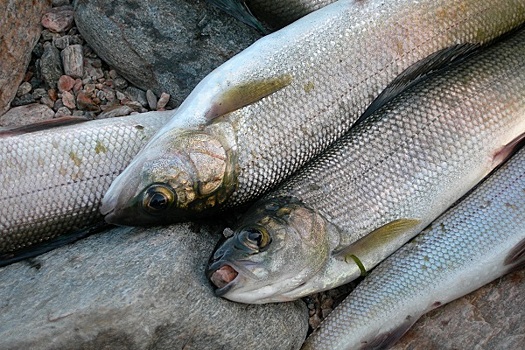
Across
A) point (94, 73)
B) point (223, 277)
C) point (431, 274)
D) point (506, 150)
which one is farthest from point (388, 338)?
point (94, 73)

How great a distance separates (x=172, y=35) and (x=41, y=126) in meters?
1.01

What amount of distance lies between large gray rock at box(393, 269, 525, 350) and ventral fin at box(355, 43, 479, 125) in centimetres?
114

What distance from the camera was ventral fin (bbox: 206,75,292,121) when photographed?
3576mm

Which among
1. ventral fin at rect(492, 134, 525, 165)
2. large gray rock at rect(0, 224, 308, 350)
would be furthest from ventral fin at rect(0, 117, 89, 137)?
ventral fin at rect(492, 134, 525, 165)

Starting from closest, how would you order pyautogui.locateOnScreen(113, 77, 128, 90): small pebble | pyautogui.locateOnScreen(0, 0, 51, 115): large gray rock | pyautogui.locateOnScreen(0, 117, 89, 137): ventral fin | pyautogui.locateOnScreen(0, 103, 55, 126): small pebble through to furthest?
1. pyautogui.locateOnScreen(0, 117, 89, 137): ventral fin
2. pyautogui.locateOnScreen(0, 0, 51, 115): large gray rock
3. pyautogui.locateOnScreen(0, 103, 55, 126): small pebble
4. pyautogui.locateOnScreen(113, 77, 128, 90): small pebble

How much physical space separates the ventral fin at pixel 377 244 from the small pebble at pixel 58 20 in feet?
7.70

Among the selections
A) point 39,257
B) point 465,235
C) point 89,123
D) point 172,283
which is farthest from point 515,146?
point 39,257

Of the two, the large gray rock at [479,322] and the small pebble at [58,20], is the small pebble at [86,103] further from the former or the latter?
the large gray rock at [479,322]

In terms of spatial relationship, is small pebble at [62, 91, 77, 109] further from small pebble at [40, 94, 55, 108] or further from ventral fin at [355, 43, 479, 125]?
ventral fin at [355, 43, 479, 125]

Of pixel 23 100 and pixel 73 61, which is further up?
pixel 73 61

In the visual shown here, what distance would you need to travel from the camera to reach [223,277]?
332 centimetres

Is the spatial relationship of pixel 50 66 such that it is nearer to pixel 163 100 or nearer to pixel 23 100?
pixel 23 100

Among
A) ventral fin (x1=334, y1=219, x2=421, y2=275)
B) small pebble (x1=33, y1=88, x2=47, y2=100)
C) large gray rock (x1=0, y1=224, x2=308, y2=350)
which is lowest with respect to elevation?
large gray rock (x1=0, y1=224, x2=308, y2=350)

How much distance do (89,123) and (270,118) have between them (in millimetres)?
1039
